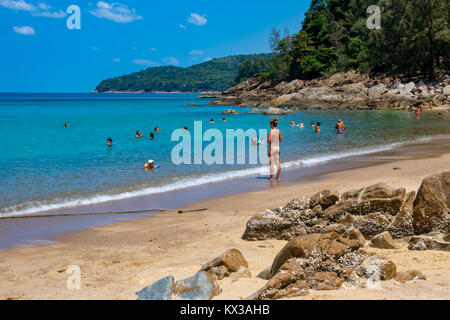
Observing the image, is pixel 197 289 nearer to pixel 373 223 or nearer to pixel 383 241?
pixel 383 241

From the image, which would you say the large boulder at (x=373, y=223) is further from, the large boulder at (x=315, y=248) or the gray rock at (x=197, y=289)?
the gray rock at (x=197, y=289)

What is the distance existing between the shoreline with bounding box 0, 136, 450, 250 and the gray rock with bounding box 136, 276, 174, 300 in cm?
423

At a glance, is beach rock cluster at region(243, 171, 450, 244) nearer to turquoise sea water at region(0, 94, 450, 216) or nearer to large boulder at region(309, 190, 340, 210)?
large boulder at region(309, 190, 340, 210)

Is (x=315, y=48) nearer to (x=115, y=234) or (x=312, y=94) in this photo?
(x=312, y=94)

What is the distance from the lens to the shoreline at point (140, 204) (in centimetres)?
909

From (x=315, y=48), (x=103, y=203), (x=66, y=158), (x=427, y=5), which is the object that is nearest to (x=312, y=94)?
(x=427, y=5)

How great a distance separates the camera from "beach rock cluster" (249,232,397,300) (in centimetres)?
491

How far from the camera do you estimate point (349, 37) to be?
93.9 meters

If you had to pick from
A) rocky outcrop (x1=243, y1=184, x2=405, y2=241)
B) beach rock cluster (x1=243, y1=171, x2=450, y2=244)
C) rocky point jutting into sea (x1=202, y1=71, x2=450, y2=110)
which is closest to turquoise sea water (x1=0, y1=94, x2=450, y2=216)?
rocky outcrop (x1=243, y1=184, x2=405, y2=241)

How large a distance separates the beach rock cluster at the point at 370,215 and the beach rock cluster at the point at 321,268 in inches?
49.5

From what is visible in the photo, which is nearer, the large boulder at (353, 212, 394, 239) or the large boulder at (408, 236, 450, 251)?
the large boulder at (408, 236, 450, 251)

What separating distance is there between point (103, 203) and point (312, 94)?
68026 millimetres

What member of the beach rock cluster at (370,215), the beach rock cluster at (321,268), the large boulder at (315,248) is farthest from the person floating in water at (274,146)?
the beach rock cluster at (321,268)

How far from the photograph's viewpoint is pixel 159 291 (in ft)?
16.8
